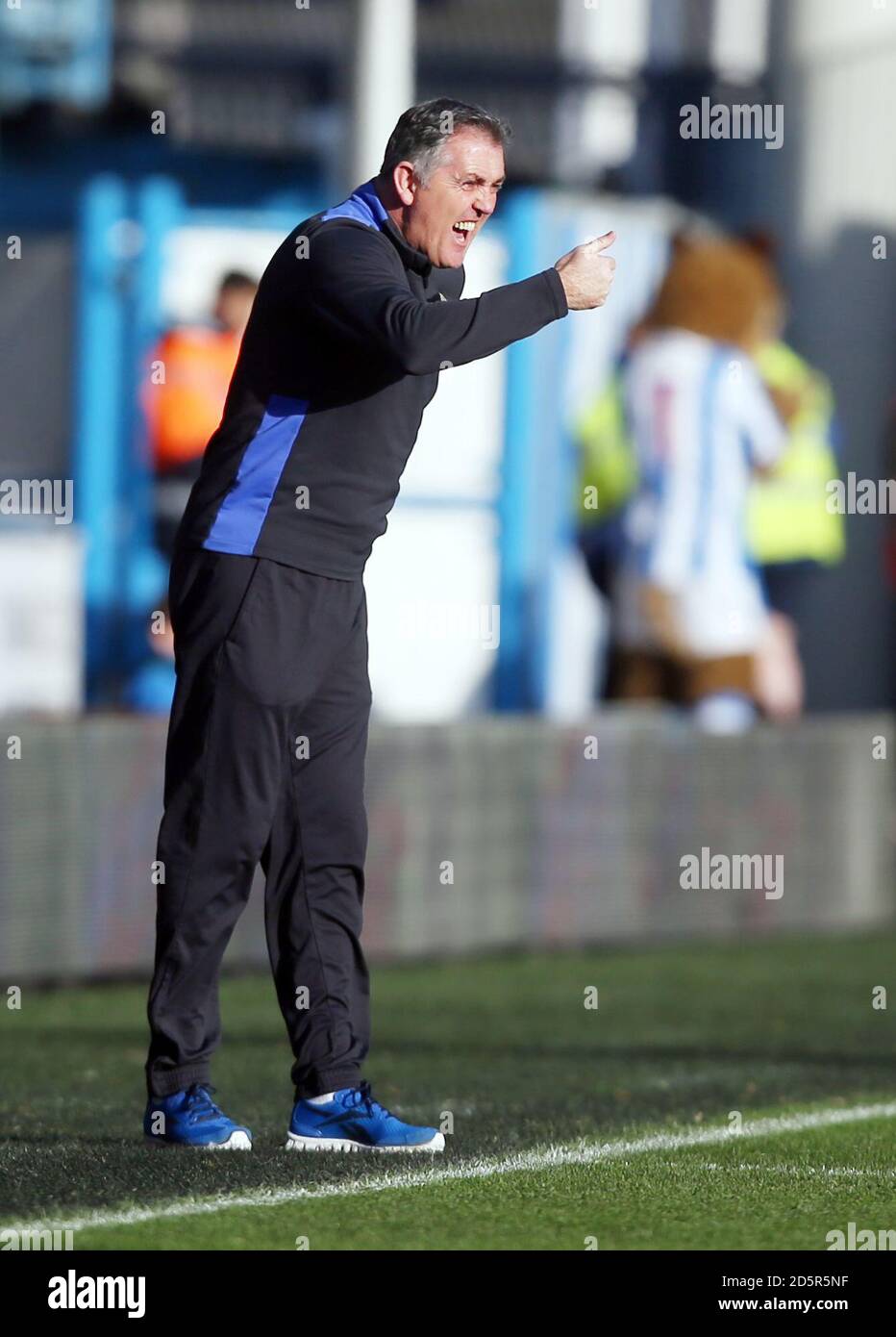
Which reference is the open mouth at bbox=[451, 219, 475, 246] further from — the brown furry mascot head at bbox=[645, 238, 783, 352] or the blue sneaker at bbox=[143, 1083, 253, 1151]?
the brown furry mascot head at bbox=[645, 238, 783, 352]

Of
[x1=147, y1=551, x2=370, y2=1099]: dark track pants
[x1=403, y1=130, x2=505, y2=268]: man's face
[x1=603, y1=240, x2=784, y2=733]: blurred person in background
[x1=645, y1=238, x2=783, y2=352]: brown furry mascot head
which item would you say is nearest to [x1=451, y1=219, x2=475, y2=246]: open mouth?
[x1=403, y1=130, x2=505, y2=268]: man's face

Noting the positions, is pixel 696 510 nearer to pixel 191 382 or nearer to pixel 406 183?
pixel 191 382

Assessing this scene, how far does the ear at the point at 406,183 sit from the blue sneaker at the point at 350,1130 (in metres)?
1.84

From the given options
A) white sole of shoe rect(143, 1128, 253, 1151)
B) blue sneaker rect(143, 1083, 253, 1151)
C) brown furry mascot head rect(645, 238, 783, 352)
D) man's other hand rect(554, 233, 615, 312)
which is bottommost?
white sole of shoe rect(143, 1128, 253, 1151)

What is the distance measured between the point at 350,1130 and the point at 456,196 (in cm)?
193

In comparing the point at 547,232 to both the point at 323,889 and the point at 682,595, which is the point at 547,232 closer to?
A: the point at 682,595

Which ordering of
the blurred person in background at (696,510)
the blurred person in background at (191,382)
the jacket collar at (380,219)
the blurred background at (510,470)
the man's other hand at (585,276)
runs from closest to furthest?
the man's other hand at (585,276) → the jacket collar at (380,219) → the blurred background at (510,470) → the blurred person in background at (696,510) → the blurred person in background at (191,382)

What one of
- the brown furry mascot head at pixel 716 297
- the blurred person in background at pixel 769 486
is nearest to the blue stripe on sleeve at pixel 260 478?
the blurred person in background at pixel 769 486

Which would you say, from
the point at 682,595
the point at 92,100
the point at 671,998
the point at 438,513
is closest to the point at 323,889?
the point at 671,998

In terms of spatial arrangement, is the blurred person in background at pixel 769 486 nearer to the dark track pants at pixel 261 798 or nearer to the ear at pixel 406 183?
the dark track pants at pixel 261 798

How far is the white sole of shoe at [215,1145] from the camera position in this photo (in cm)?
571

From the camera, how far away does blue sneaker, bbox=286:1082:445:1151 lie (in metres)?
5.79

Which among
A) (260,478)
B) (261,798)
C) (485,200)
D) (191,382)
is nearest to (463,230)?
(485,200)

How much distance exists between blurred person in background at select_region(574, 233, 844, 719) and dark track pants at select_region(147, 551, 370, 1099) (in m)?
6.86
